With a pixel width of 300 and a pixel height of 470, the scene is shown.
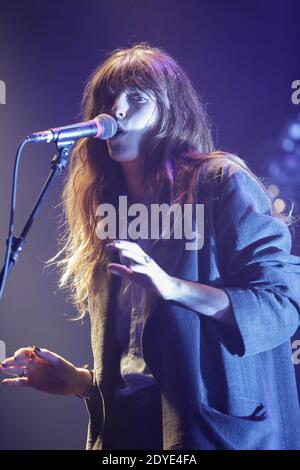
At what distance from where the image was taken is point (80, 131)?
4.34 ft

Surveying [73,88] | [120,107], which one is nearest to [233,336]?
[120,107]

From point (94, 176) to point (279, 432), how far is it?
37.1 inches

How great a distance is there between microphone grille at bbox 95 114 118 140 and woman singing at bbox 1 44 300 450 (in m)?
0.10

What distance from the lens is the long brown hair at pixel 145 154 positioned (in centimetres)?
156

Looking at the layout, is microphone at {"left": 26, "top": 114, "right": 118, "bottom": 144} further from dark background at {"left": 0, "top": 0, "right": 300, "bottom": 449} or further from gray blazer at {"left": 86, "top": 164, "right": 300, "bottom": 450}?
dark background at {"left": 0, "top": 0, "right": 300, "bottom": 449}

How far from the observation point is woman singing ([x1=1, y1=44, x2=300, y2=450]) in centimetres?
125

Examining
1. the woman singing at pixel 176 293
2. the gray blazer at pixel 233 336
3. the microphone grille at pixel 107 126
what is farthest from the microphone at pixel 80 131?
the gray blazer at pixel 233 336

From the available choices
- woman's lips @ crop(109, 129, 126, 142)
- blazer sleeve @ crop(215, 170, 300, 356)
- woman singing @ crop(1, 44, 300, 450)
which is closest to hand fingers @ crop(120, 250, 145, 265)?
woman singing @ crop(1, 44, 300, 450)

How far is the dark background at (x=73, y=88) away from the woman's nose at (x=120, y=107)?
1.64 ft

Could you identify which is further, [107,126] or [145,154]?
[145,154]

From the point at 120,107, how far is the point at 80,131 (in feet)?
0.99

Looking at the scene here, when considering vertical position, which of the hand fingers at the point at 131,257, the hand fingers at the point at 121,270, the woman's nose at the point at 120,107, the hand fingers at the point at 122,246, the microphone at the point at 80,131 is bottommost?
the hand fingers at the point at 121,270

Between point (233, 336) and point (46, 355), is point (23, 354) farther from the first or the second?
point (233, 336)

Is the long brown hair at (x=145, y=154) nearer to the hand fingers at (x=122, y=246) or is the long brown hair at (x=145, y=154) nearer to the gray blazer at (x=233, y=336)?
the gray blazer at (x=233, y=336)
